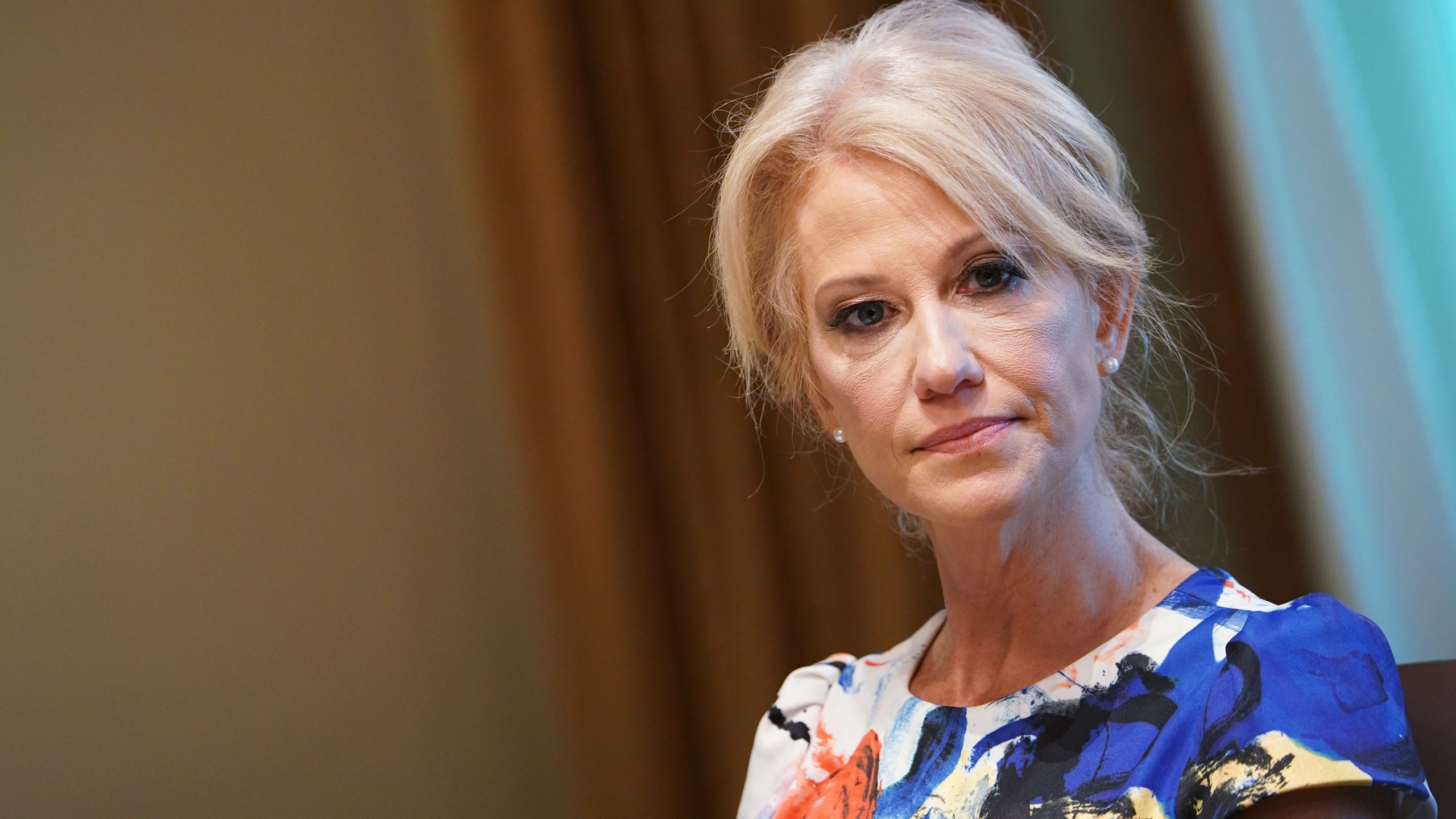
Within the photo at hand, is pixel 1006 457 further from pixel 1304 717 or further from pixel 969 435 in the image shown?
pixel 1304 717

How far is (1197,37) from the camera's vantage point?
Answer: 1589 millimetres

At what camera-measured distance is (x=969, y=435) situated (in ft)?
3.06

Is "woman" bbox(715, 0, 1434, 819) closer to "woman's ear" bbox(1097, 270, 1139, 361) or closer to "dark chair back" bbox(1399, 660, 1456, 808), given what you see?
"woman's ear" bbox(1097, 270, 1139, 361)

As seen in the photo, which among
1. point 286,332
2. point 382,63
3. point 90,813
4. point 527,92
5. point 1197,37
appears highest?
point 382,63

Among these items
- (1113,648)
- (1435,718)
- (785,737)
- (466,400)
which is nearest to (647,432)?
(466,400)

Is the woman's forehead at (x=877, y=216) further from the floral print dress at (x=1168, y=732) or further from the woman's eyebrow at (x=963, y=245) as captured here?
the floral print dress at (x=1168, y=732)

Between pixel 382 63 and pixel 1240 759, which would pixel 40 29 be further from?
pixel 1240 759

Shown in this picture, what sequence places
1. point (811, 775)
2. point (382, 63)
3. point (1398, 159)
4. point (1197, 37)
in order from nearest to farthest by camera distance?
point (811, 775), point (1398, 159), point (1197, 37), point (382, 63)

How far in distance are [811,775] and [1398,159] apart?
1.04 m

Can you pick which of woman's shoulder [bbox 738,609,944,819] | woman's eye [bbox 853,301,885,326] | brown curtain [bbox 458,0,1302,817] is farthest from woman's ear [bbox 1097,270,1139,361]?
brown curtain [bbox 458,0,1302,817]

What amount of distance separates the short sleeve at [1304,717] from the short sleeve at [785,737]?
48 cm

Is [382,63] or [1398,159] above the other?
[382,63]

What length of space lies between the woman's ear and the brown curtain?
80cm

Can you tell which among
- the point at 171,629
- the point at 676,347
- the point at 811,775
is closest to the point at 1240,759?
the point at 811,775
